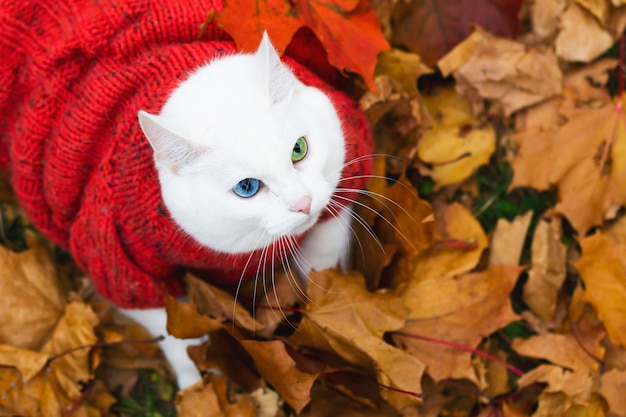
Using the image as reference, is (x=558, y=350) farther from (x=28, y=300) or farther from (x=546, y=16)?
(x=28, y=300)

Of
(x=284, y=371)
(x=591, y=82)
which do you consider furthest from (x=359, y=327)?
(x=591, y=82)

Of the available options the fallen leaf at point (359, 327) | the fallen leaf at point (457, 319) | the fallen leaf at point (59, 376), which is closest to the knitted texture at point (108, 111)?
the fallen leaf at point (359, 327)

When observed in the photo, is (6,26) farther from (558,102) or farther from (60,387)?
(558,102)

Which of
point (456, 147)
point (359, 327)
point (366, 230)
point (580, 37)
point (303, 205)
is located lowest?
point (359, 327)

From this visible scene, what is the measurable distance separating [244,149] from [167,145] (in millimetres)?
118

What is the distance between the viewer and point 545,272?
1.46 meters

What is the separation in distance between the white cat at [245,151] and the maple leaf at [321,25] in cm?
8

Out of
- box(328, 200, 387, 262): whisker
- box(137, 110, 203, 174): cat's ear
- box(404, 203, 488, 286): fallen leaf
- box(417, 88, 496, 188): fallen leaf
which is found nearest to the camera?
box(137, 110, 203, 174): cat's ear

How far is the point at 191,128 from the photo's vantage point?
3.13 feet

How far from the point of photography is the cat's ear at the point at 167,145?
868mm

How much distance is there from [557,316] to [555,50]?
68 cm

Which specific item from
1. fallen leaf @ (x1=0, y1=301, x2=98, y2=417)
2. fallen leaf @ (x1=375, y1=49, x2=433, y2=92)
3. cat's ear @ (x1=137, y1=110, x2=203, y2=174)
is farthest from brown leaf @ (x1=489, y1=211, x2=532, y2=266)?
fallen leaf @ (x1=0, y1=301, x2=98, y2=417)

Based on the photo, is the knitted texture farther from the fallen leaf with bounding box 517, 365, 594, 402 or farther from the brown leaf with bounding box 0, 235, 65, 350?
the fallen leaf with bounding box 517, 365, 594, 402

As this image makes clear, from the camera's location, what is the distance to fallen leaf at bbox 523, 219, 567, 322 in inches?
56.7
